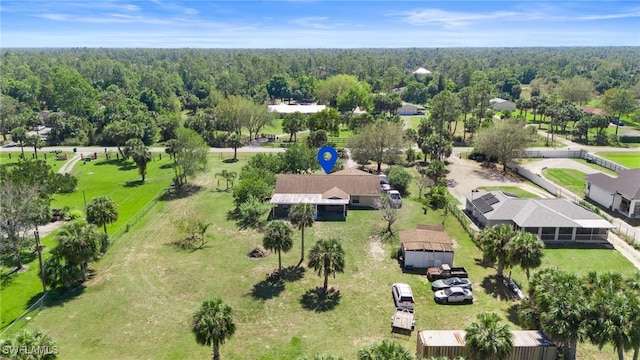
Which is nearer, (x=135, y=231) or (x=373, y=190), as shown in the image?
(x=135, y=231)

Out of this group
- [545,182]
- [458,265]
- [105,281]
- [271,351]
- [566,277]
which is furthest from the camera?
[545,182]

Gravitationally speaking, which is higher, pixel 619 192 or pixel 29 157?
pixel 619 192

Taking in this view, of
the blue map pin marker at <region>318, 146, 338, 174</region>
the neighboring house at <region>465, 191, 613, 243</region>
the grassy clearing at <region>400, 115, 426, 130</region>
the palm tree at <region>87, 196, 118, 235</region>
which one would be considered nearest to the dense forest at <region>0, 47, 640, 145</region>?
the grassy clearing at <region>400, 115, 426, 130</region>

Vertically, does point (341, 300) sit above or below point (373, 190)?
below

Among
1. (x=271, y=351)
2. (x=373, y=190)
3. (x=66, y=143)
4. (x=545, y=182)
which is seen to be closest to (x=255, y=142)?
(x=66, y=143)

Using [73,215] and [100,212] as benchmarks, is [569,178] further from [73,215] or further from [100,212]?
→ [73,215]

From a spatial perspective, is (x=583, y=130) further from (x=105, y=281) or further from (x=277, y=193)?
(x=105, y=281)

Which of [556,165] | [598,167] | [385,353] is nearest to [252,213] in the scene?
[385,353]

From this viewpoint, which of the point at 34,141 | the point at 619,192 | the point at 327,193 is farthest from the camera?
the point at 34,141
